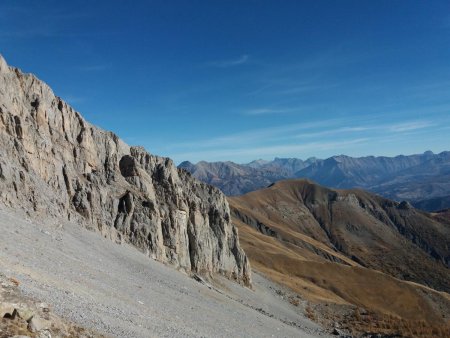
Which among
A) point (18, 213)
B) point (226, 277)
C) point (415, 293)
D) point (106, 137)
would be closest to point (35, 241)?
point (18, 213)

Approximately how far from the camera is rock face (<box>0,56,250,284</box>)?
157ft

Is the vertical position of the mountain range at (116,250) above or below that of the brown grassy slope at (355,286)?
above

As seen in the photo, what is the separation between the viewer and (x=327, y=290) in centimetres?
11325

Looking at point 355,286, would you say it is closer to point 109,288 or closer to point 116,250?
point 116,250

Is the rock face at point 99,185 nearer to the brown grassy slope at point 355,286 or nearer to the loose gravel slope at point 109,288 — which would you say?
the loose gravel slope at point 109,288

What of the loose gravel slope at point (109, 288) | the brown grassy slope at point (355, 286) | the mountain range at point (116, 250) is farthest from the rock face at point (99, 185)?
the brown grassy slope at point (355, 286)

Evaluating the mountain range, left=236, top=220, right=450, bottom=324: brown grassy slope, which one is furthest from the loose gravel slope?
left=236, top=220, right=450, bottom=324: brown grassy slope

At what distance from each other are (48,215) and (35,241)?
10.7m

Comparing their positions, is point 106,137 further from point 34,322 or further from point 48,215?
point 34,322

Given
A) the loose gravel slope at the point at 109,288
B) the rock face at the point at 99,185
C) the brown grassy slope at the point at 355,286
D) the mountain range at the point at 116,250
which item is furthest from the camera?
the brown grassy slope at the point at 355,286

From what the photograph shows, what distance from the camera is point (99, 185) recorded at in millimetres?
59844

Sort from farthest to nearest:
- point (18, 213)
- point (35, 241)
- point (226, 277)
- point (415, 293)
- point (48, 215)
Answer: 1. point (415, 293)
2. point (226, 277)
3. point (48, 215)
4. point (18, 213)
5. point (35, 241)

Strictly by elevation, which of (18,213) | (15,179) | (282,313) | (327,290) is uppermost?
(15,179)

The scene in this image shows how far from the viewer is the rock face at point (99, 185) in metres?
47.7
